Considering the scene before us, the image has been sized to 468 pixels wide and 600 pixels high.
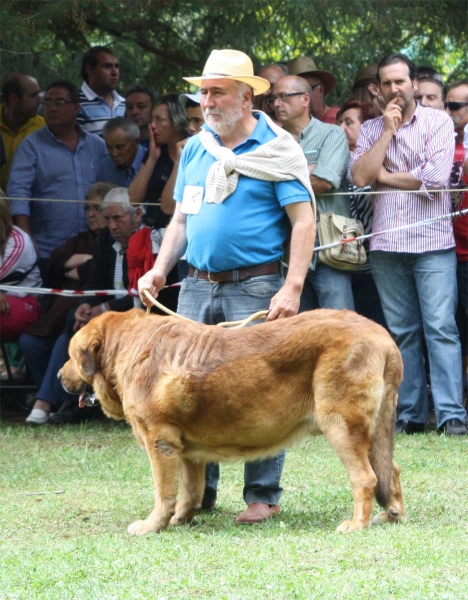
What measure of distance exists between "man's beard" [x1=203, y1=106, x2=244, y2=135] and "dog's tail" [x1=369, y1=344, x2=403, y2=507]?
150 cm

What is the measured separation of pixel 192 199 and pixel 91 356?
3.30 feet

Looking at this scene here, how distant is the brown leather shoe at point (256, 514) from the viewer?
5.84m

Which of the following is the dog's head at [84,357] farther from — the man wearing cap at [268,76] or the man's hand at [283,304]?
the man wearing cap at [268,76]

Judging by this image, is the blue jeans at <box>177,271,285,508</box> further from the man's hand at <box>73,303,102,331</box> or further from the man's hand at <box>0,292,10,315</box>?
the man's hand at <box>0,292,10,315</box>

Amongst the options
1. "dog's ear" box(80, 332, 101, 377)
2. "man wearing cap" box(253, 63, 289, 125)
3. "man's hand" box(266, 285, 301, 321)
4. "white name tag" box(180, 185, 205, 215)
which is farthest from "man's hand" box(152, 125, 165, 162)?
"man's hand" box(266, 285, 301, 321)

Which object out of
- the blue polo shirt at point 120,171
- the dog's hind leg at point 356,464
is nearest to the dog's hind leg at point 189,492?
the dog's hind leg at point 356,464

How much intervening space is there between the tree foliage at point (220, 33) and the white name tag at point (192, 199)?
Result: 145 inches

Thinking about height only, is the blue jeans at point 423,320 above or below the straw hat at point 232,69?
below

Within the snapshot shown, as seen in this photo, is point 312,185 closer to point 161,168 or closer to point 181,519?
point 161,168

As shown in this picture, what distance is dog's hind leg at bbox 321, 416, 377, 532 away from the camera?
17.6 feet

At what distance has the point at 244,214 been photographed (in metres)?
5.84

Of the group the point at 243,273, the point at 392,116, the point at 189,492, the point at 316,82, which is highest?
the point at 316,82

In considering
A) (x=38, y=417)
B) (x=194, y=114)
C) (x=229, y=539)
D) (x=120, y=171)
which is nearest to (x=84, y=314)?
(x=38, y=417)

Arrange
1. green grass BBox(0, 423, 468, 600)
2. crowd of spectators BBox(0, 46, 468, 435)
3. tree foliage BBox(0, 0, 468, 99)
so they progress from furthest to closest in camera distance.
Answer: tree foliage BBox(0, 0, 468, 99) < crowd of spectators BBox(0, 46, 468, 435) < green grass BBox(0, 423, 468, 600)
